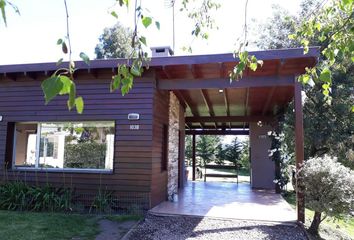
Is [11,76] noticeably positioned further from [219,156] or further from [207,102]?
[219,156]

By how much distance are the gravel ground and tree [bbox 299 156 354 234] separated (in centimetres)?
59

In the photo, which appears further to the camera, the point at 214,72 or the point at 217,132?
the point at 217,132

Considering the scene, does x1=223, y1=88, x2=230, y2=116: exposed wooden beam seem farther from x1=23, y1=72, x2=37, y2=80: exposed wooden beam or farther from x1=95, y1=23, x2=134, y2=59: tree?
x1=95, y1=23, x2=134, y2=59: tree

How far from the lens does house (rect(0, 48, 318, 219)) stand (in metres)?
7.01

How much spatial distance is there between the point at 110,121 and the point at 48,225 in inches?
103

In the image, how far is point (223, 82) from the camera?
7.22 meters

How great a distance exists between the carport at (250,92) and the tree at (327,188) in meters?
0.47

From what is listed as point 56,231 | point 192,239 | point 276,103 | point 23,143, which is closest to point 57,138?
point 23,143

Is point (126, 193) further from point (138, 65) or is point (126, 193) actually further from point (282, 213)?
point (138, 65)

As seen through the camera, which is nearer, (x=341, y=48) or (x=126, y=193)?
(x=341, y=48)

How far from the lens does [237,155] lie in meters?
22.0

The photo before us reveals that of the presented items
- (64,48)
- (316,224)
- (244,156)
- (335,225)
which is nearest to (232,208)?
(316,224)

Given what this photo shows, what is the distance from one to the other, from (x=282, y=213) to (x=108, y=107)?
4412 mm

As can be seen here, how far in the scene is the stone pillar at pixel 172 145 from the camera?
894cm
